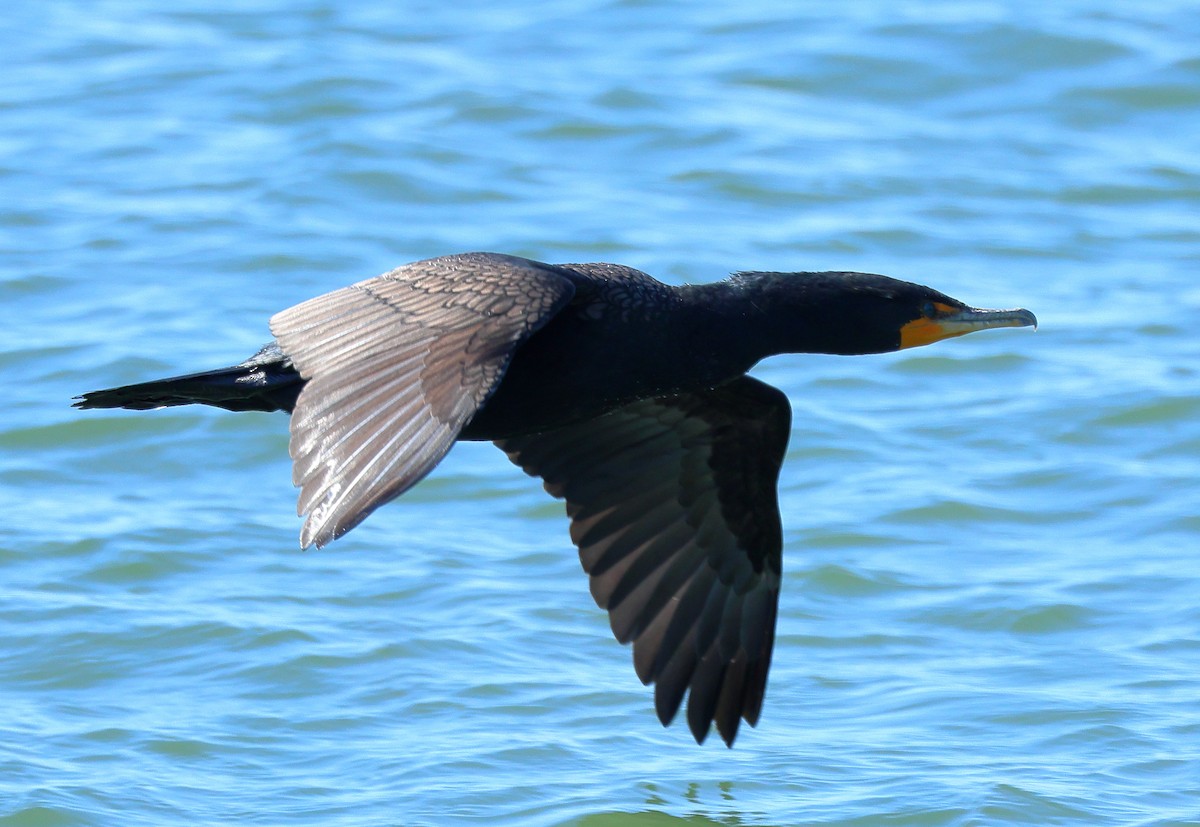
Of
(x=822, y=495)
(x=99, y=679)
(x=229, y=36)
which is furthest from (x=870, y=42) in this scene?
(x=99, y=679)

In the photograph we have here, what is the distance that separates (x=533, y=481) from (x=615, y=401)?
2.96 metres

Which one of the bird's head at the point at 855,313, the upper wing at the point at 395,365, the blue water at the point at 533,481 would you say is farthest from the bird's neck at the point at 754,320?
the blue water at the point at 533,481

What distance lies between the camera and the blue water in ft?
24.2

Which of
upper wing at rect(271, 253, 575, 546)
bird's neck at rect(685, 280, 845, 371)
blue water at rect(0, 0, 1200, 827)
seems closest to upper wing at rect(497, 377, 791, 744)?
blue water at rect(0, 0, 1200, 827)

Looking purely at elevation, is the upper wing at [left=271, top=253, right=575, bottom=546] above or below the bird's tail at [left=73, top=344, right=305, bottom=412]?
above

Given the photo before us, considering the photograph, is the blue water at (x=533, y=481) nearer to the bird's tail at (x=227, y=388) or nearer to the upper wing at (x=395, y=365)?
the bird's tail at (x=227, y=388)

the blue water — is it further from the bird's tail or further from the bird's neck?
the bird's neck

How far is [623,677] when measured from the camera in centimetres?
797

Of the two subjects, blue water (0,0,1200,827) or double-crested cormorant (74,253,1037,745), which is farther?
blue water (0,0,1200,827)

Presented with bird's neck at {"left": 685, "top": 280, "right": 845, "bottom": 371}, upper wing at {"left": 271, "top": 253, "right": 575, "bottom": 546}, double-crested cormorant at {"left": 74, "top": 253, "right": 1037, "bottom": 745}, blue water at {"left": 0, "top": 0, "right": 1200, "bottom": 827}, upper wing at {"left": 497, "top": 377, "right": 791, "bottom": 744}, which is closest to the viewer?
upper wing at {"left": 271, "top": 253, "right": 575, "bottom": 546}

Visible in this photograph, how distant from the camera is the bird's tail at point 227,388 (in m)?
6.50

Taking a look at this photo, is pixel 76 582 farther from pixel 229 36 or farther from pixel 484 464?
pixel 229 36

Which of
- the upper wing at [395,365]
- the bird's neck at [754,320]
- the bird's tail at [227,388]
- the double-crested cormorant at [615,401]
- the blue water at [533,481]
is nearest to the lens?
the upper wing at [395,365]

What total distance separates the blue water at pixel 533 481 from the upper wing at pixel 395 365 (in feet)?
6.26
